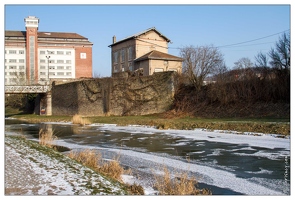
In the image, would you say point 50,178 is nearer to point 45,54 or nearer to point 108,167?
point 108,167

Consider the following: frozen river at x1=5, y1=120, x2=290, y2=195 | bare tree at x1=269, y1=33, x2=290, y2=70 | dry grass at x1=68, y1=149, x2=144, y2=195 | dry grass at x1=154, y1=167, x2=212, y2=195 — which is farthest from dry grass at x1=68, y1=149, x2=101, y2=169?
bare tree at x1=269, y1=33, x2=290, y2=70

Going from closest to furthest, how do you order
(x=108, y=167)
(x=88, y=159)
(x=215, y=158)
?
(x=108, y=167)
(x=88, y=159)
(x=215, y=158)

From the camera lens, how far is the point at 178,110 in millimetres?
29344

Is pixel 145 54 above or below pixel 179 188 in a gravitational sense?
above

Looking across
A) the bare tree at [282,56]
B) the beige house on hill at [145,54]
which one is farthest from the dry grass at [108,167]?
the beige house on hill at [145,54]

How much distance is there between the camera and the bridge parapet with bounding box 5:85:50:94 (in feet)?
158

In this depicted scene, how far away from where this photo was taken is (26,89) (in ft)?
160

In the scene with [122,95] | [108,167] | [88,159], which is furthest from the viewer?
[122,95]

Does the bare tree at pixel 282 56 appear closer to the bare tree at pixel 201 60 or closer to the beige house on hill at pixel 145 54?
the bare tree at pixel 201 60

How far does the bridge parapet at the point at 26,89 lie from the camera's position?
1898 inches

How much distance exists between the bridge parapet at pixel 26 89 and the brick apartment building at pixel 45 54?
3366 cm

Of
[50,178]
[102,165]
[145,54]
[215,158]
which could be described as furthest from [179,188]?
[145,54]

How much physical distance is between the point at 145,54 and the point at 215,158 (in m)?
45.7
